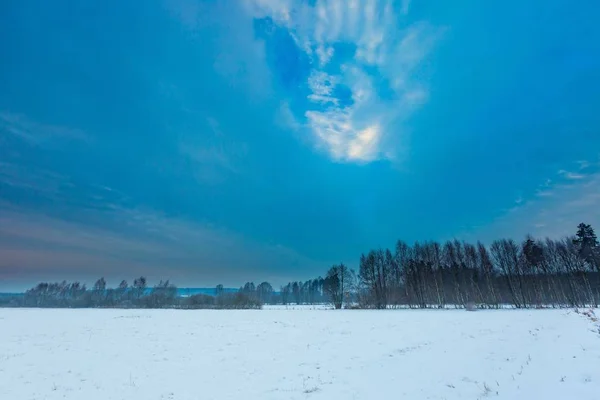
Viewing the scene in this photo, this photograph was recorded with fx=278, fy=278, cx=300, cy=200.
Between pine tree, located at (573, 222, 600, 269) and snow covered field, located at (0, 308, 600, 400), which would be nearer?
snow covered field, located at (0, 308, 600, 400)

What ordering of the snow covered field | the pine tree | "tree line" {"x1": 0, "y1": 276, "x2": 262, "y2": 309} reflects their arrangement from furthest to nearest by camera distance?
"tree line" {"x1": 0, "y1": 276, "x2": 262, "y2": 309}, the pine tree, the snow covered field

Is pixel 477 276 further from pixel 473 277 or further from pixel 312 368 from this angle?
pixel 312 368

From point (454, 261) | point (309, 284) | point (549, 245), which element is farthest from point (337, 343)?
point (309, 284)

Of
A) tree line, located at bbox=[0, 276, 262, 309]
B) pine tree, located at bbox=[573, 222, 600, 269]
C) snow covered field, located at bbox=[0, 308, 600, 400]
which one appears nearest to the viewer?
snow covered field, located at bbox=[0, 308, 600, 400]

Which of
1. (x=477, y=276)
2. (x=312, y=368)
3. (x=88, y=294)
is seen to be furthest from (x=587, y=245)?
(x=88, y=294)

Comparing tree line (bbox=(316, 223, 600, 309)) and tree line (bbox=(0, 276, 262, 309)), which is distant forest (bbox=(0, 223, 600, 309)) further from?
tree line (bbox=(0, 276, 262, 309))

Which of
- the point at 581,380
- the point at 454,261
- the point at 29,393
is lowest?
the point at 29,393

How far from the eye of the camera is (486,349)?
13.4 meters

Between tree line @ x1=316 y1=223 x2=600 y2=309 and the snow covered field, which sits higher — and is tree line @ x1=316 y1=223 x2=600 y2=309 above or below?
above

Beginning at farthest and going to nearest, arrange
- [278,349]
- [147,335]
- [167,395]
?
1. [147,335]
2. [278,349]
3. [167,395]

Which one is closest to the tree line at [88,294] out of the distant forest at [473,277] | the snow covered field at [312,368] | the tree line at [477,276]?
the distant forest at [473,277]

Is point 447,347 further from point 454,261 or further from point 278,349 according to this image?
point 454,261

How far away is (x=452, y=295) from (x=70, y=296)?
209 meters

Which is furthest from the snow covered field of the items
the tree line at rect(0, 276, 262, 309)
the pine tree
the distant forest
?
the tree line at rect(0, 276, 262, 309)
